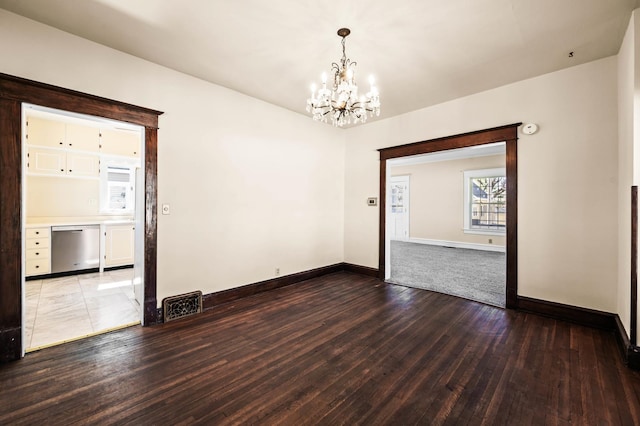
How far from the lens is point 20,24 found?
2.31 m

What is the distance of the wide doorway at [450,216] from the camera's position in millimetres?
5859

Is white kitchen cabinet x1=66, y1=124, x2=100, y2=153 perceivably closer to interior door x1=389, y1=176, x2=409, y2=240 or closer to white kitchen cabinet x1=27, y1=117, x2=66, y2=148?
white kitchen cabinet x1=27, y1=117, x2=66, y2=148

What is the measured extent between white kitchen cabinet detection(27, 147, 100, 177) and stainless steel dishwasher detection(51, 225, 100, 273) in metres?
1.14

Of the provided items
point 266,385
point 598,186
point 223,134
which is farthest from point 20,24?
point 598,186

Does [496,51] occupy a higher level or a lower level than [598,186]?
Answer: higher

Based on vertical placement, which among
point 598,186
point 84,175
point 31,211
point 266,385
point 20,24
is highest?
point 20,24

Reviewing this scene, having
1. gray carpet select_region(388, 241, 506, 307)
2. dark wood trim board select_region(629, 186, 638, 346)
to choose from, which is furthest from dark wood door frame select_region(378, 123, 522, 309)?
dark wood trim board select_region(629, 186, 638, 346)

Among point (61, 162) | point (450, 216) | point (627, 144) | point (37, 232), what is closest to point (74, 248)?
point (37, 232)

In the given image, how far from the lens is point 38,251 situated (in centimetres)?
456

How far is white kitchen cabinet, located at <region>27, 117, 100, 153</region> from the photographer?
487 cm

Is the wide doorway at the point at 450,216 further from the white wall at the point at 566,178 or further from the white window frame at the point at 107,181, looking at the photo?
the white window frame at the point at 107,181

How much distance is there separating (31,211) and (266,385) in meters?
5.88

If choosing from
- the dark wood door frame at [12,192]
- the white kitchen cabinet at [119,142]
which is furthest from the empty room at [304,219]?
the white kitchen cabinet at [119,142]

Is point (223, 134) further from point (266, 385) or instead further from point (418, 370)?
point (418, 370)
